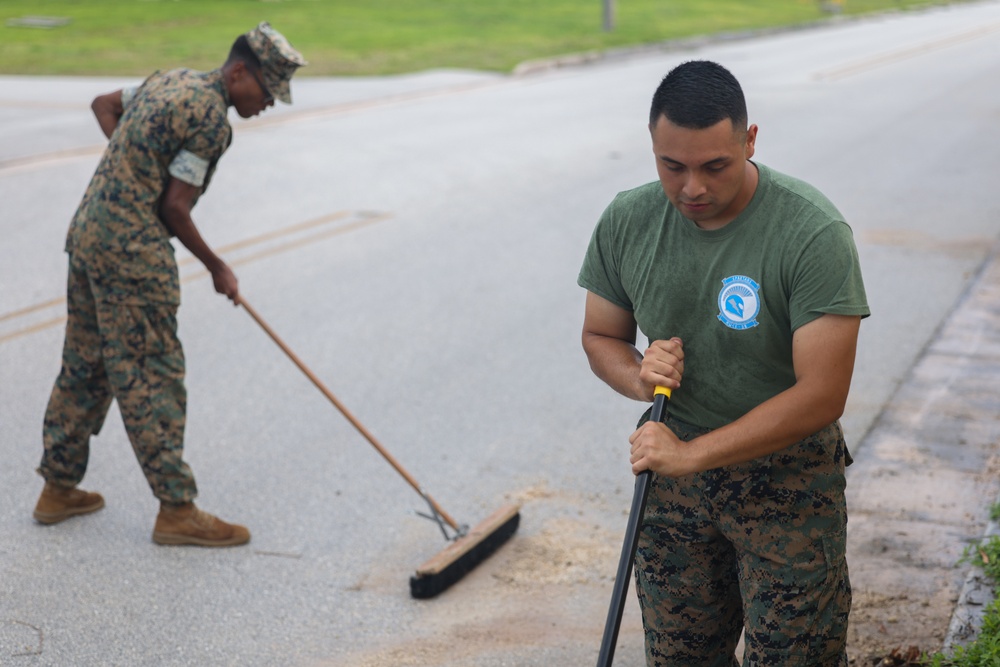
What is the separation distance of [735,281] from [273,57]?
2.78 meters

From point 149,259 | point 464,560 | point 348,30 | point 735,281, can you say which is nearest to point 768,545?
point 735,281

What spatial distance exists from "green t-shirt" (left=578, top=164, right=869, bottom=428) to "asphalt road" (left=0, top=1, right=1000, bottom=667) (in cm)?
164

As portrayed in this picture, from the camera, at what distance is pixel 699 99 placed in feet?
8.49

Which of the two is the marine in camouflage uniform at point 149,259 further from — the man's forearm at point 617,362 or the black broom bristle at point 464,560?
the man's forearm at point 617,362

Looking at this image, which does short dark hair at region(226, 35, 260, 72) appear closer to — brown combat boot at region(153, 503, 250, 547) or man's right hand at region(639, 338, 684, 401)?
brown combat boot at region(153, 503, 250, 547)

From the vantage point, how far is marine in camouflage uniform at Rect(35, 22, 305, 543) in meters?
4.77

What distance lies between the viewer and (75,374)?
496cm

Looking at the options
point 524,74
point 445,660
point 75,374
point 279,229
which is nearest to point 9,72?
point 524,74

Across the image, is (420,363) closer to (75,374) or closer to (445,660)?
(75,374)

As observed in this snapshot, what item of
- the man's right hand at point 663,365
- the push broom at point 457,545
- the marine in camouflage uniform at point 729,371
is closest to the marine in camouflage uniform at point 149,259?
the push broom at point 457,545

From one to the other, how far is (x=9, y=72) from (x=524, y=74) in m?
8.86

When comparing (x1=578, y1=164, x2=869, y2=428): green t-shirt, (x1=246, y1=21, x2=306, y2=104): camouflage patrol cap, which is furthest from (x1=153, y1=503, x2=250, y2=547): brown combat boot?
(x1=578, y1=164, x2=869, y2=428): green t-shirt

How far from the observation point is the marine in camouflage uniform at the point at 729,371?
262 centimetres

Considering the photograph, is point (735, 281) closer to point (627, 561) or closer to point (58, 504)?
point (627, 561)
